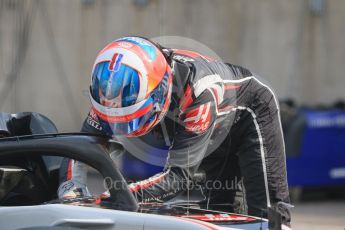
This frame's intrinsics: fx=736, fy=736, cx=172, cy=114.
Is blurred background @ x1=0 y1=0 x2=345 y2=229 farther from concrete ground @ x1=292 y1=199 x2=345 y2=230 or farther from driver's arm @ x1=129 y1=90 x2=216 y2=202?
driver's arm @ x1=129 y1=90 x2=216 y2=202

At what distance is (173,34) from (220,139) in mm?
8235

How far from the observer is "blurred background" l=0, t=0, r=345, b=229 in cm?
1159

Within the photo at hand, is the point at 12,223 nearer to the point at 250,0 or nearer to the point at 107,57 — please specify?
the point at 107,57

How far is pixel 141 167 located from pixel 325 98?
3526 mm

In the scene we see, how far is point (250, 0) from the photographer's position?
1198 centimetres

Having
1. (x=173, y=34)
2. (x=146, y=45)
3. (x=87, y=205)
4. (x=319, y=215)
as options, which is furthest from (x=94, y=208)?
(x=173, y=34)

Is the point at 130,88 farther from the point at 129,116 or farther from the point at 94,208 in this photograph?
the point at 94,208

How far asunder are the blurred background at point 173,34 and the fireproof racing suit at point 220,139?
5536 mm

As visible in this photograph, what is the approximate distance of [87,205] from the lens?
3.49 m

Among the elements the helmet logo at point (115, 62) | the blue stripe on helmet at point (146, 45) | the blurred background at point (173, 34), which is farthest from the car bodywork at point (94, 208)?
the blurred background at point (173, 34)

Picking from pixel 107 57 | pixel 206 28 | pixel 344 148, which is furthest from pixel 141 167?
pixel 107 57

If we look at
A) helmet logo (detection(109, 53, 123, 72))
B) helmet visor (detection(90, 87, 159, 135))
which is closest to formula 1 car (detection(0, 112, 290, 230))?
helmet visor (detection(90, 87, 159, 135))

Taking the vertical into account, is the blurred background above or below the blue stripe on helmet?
above

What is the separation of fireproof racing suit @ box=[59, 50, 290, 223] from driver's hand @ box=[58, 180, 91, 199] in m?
0.29
